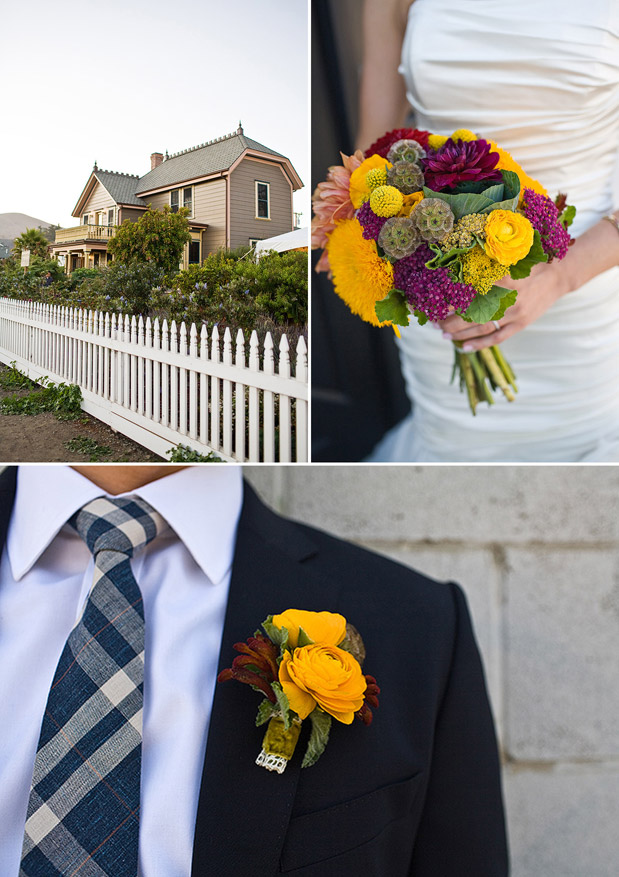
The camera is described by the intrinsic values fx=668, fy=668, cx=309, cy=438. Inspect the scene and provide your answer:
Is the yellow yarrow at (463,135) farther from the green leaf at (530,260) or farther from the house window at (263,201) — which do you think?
the house window at (263,201)

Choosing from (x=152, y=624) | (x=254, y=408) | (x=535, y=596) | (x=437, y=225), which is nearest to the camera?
(x=152, y=624)

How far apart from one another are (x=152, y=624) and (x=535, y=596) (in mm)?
1021

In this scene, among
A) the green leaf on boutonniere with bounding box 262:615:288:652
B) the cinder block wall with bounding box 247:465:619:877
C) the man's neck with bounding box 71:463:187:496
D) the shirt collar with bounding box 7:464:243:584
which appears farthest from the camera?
the cinder block wall with bounding box 247:465:619:877

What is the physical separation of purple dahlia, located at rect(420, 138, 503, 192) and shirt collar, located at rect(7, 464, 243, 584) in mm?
600

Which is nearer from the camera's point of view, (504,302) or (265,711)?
(265,711)

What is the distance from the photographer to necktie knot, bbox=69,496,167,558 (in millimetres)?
836

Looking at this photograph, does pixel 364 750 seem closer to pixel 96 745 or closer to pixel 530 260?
pixel 96 745

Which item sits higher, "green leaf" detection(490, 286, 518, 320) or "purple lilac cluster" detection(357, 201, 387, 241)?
"purple lilac cluster" detection(357, 201, 387, 241)

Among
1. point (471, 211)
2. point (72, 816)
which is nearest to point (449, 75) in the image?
point (471, 211)

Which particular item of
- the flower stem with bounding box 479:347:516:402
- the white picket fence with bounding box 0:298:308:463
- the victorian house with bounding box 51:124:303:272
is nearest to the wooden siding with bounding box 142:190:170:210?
the victorian house with bounding box 51:124:303:272

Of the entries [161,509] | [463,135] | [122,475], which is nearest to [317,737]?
[161,509]

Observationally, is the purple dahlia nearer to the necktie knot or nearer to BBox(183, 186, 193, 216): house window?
BBox(183, 186, 193, 216): house window

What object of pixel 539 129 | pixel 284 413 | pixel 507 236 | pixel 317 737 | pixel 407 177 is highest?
pixel 539 129

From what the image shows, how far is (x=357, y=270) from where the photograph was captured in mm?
1196
